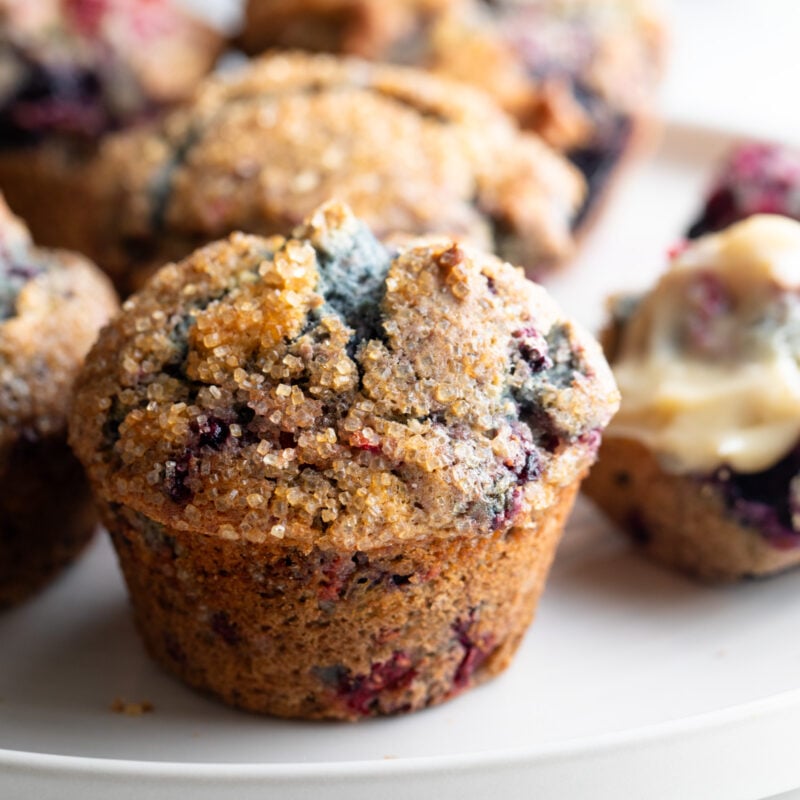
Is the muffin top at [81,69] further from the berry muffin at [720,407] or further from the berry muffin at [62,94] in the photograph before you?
the berry muffin at [720,407]

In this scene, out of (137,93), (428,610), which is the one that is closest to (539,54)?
(137,93)

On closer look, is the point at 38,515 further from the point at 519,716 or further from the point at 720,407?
the point at 720,407

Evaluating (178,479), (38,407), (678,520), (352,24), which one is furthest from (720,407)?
(352,24)

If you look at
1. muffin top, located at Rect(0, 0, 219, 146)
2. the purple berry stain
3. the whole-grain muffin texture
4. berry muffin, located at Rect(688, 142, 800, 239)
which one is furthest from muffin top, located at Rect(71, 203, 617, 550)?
muffin top, located at Rect(0, 0, 219, 146)

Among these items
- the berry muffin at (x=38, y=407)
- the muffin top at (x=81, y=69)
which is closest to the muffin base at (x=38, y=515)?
the berry muffin at (x=38, y=407)

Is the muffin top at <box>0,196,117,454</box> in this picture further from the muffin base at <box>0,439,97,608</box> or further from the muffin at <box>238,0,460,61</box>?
the muffin at <box>238,0,460,61</box>

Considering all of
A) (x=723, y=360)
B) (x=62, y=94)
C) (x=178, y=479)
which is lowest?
(x=62, y=94)
